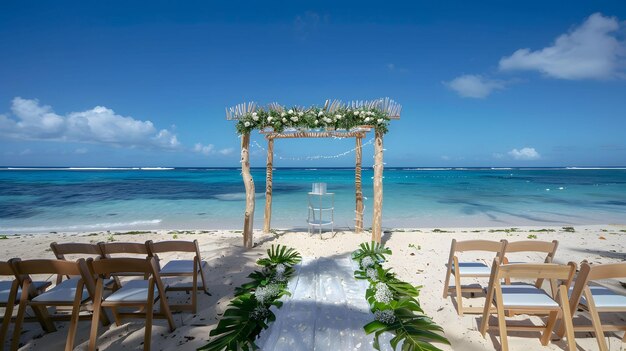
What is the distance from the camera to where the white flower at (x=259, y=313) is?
10.7 ft

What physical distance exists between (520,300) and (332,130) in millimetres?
5387

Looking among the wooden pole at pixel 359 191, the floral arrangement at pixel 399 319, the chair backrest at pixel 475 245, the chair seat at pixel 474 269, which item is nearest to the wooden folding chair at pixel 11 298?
the floral arrangement at pixel 399 319

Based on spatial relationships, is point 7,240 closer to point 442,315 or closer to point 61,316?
point 61,316

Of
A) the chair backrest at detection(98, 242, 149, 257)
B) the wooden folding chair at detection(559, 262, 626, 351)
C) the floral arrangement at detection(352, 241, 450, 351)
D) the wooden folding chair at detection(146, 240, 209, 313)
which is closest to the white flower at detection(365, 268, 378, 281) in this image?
the floral arrangement at detection(352, 241, 450, 351)

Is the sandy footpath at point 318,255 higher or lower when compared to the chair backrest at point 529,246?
lower

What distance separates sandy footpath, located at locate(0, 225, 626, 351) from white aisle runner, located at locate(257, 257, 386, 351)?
35.1 inches

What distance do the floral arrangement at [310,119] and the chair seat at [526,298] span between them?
14.9ft

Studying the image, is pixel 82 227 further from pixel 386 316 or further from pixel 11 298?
pixel 386 316

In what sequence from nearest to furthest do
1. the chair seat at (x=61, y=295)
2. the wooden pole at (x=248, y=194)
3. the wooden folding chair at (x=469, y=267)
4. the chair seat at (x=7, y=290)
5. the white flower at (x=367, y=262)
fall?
the chair seat at (x=61, y=295)
the chair seat at (x=7, y=290)
the wooden folding chair at (x=469, y=267)
the white flower at (x=367, y=262)
the wooden pole at (x=248, y=194)

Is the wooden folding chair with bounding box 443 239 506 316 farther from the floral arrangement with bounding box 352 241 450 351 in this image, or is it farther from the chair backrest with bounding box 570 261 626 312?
the chair backrest with bounding box 570 261 626 312

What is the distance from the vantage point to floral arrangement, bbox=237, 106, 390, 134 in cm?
708

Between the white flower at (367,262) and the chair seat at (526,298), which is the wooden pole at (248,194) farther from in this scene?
the chair seat at (526,298)

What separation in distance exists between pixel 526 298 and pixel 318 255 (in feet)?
13.8

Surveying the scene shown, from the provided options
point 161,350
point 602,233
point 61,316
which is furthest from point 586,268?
point 602,233
